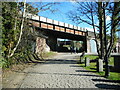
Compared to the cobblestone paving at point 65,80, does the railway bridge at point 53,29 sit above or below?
above

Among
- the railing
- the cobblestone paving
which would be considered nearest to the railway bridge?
the railing

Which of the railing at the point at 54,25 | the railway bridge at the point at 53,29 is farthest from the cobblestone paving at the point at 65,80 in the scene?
the railing at the point at 54,25

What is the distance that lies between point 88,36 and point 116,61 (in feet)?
75.2

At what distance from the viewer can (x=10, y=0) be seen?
29.7 ft

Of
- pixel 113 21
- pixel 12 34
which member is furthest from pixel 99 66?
pixel 12 34

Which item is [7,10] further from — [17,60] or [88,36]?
[88,36]

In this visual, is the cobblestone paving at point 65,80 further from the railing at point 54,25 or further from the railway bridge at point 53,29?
the railing at point 54,25

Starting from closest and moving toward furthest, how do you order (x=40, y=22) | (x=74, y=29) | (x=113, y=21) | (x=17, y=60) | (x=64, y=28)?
(x=113, y=21), (x=17, y=60), (x=40, y=22), (x=64, y=28), (x=74, y=29)

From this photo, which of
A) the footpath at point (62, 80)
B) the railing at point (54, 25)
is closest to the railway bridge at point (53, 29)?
the railing at point (54, 25)

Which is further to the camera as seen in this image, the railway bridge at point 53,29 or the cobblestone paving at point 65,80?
the railway bridge at point 53,29

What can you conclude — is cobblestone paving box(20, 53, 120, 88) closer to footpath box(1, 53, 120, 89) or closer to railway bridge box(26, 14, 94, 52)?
footpath box(1, 53, 120, 89)

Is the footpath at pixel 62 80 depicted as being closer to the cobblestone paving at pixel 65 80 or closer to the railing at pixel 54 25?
the cobblestone paving at pixel 65 80

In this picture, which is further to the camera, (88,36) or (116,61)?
(88,36)

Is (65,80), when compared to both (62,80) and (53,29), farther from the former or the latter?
(53,29)
